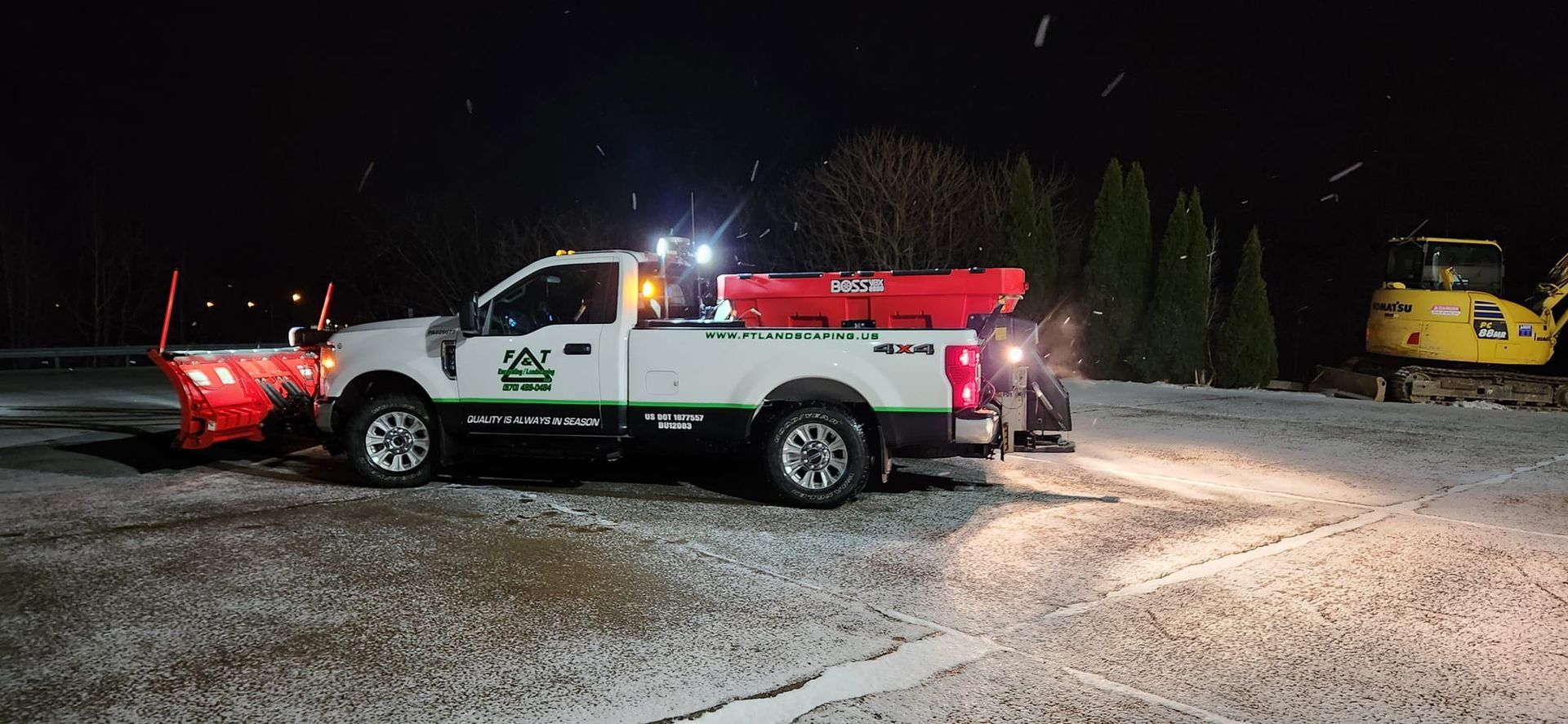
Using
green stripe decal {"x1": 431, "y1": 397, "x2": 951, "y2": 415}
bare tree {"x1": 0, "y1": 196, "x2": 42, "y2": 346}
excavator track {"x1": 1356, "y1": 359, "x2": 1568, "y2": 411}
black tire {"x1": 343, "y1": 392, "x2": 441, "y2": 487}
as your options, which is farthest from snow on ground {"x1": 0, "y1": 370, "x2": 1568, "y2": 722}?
bare tree {"x1": 0, "y1": 196, "x2": 42, "y2": 346}

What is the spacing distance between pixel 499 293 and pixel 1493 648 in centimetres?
714

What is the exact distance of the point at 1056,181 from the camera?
28.4 metres

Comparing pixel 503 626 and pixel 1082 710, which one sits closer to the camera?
A: pixel 1082 710

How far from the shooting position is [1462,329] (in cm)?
1586

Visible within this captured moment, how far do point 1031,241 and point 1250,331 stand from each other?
5.57m

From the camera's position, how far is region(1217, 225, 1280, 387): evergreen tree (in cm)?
2227

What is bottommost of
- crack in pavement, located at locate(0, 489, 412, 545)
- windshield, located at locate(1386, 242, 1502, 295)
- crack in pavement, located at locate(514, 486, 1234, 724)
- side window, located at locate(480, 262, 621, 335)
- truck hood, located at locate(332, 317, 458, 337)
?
crack in pavement, located at locate(514, 486, 1234, 724)

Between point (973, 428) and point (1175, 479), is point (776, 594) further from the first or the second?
point (1175, 479)

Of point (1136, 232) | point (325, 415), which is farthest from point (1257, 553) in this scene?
point (1136, 232)

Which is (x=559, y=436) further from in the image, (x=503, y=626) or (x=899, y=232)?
(x=899, y=232)

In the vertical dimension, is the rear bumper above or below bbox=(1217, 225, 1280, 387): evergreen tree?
below

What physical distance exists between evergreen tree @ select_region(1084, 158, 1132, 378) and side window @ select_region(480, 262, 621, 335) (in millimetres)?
18134

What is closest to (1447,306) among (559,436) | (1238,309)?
(1238,309)

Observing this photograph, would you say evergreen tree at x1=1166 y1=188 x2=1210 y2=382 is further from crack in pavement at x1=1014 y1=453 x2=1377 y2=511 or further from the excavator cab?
crack in pavement at x1=1014 y1=453 x2=1377 y2=511
